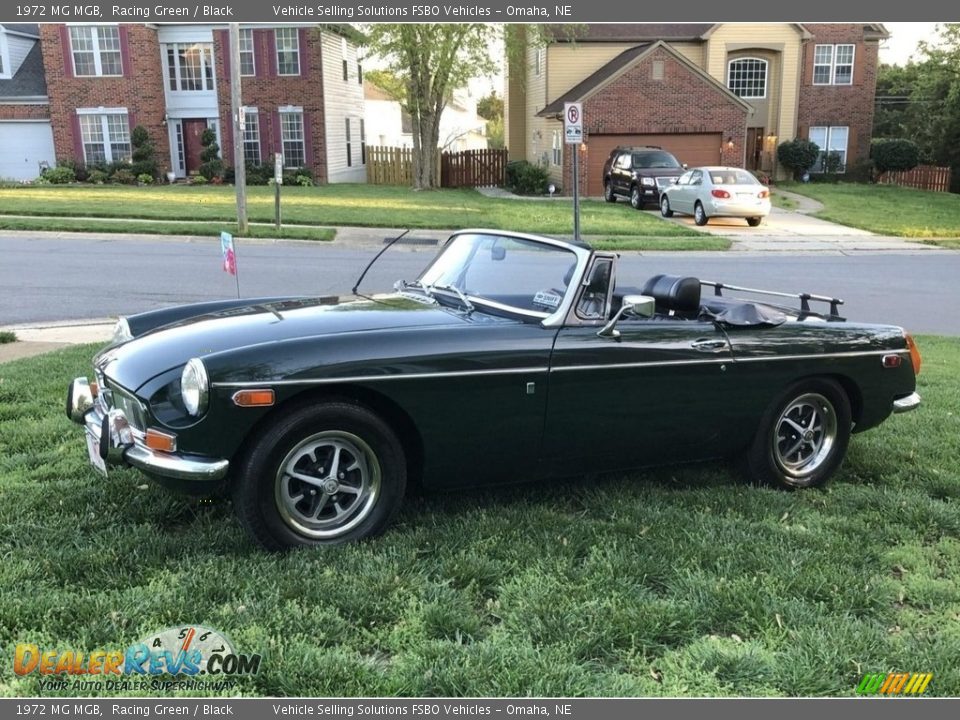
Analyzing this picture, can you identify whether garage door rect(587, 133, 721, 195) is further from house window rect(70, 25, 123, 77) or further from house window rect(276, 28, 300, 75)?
house window rect(70, 25, 123, 77)

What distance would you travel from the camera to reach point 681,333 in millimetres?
4500

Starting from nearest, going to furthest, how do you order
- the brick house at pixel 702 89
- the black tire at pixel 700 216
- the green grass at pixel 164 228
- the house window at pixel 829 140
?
the green grass at pixel 164 228 → the black tire at pixel 700 216 → the brick house at pixel 702 89 → the house window at pixel 829 140

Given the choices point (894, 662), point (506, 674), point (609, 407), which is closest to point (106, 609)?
point (506, 674)

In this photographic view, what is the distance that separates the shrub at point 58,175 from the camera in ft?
105

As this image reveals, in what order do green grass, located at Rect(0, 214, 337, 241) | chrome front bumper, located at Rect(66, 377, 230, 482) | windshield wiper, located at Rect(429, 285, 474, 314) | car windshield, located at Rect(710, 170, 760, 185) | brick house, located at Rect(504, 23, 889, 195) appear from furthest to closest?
brick house, located at Rect(504, 23, 889, 195) < car windshield, located at Rect(710, 170, 760, 185) < green grass, located at Rect(0, 214, 337, 241) < windshield wiper, located at Rect(429, 285, 474, 314) < chrome front bumper, located at Rect(66, 377, 230, 482)

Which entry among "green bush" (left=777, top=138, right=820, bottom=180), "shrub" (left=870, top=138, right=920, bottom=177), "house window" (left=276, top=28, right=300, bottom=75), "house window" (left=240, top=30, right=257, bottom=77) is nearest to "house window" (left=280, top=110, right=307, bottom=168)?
"house window" (left=276, top=28, right=300, bottom=75)

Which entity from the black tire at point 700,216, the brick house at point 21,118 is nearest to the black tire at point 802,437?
the black tire at point 700,216

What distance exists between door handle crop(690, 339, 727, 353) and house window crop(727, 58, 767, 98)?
35.2 m

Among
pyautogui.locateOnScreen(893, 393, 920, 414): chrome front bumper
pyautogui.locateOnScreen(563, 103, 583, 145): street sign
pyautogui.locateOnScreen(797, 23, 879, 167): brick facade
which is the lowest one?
pyautogui.locateOnScreen(893, 393, 920, 414): chrome front bumper

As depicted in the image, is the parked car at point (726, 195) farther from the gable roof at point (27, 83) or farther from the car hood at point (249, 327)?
the gable roof at point (27, 83)

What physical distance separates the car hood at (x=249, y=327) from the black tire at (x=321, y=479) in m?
0.43

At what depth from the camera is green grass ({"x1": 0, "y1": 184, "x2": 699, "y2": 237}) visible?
2102cm

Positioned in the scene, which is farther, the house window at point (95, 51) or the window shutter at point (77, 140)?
the window shutter at point (77, 140)

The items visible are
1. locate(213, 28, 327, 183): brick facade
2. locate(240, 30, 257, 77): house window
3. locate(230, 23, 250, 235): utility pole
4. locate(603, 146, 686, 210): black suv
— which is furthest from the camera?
locate(213, 28, 327, 183): brick facade
